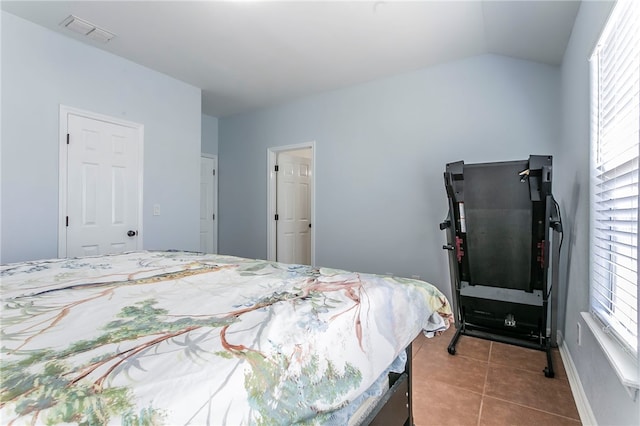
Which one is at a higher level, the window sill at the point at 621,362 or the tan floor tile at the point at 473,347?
the window sill at the point at 621,362

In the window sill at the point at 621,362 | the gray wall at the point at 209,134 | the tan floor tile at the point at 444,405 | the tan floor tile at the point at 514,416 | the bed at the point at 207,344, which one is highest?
the gray wall at the point at 209,134

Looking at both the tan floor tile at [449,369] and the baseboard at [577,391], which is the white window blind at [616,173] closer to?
the baseboard at [577,391]

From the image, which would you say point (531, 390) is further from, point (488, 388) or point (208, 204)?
point (208, 204)

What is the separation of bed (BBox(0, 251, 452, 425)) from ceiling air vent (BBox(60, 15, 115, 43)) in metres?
2.13

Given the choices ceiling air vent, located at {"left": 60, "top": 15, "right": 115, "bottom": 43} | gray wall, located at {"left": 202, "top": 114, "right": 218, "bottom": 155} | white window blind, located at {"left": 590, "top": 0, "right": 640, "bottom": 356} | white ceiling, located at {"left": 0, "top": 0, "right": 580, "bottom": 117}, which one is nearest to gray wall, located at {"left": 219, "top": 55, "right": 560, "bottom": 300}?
white ceiling, located at {"left": 0, "top": 0, "right": 580, "bottom": 117}

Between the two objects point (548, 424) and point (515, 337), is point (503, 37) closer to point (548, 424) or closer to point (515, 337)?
point (515, 337)

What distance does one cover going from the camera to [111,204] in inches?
122

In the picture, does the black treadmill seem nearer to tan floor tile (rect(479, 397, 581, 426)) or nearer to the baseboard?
the baseboard

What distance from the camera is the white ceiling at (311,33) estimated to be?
7.56ft

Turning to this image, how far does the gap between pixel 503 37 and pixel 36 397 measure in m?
3.30

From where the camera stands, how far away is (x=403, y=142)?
11.3ft

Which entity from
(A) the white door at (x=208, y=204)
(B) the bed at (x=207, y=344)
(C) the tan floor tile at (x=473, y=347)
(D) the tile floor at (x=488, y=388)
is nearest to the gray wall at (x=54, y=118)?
(A) the white door at (x=208, y=204)

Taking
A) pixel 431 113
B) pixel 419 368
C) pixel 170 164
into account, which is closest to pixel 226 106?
pixel 170 164

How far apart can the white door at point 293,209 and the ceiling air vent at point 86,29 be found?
7.67 ft
